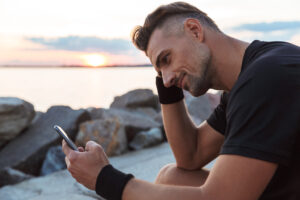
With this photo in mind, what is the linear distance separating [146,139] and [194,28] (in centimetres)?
259

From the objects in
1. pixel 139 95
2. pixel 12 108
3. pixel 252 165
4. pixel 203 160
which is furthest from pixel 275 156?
pixel 139 95

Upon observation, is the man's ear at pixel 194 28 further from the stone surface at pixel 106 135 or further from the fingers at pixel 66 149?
the stone surface at pixel 106 135

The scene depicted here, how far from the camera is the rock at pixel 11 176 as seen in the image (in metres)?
3.29

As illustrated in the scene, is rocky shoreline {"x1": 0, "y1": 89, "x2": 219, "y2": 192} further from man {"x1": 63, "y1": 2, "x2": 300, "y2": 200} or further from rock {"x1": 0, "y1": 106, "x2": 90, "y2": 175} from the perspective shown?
man {"x1": 63, "y1": 2, "x2": 300, "y2": 200}

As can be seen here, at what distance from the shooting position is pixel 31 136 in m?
4.00

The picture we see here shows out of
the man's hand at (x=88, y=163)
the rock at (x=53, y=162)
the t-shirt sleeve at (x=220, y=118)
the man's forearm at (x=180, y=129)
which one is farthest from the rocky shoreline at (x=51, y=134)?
the man's hand at (x=88, y=163)

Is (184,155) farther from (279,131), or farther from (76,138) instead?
(76,138)

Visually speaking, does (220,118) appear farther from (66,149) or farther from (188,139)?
(66,149)

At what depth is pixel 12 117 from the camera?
12.9 ft

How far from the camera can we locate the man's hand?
1.34 m

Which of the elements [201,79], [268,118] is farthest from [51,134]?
[268,118]

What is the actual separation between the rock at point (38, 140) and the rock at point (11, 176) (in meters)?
0.22

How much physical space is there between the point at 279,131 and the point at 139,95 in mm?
4318

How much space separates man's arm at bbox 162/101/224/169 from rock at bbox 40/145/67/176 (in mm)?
1707
